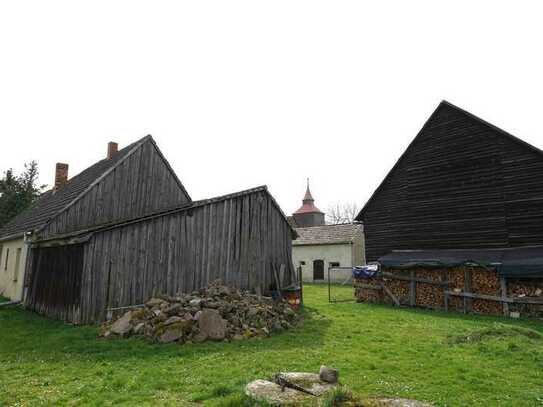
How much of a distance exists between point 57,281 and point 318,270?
23401 millimetres

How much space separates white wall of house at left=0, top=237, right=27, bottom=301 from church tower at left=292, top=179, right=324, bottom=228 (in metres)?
35.2

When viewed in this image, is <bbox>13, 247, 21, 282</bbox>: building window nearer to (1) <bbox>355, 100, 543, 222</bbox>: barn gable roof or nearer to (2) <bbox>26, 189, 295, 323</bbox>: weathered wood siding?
(2) <bbox>26, 189, 295, 323</bbox>: weathered wood siding

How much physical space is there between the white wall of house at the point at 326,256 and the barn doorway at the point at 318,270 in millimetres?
185

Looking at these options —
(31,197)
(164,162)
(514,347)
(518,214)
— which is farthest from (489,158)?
(31,197)

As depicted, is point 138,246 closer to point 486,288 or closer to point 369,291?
point 369,291

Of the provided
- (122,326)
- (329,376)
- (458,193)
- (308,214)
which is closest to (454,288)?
(458,193)

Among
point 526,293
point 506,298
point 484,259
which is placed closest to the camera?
point 526,293

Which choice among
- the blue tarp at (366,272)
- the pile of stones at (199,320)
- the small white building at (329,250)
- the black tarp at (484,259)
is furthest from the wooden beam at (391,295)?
the small white building at (329,250)

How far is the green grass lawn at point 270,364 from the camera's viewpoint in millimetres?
5805

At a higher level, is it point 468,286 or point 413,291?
point 468,286

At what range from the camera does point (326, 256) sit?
106 ft

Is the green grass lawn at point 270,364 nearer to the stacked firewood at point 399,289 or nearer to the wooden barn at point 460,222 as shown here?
the wooden barn at point 460,222

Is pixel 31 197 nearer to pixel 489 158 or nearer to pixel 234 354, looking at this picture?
pixel 234 354

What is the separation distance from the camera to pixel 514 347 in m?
8.53
